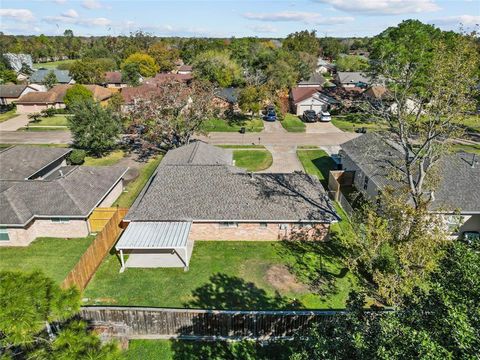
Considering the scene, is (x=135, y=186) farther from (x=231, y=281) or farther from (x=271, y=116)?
(x=271, y=116)

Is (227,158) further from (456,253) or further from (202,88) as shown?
(456,253)

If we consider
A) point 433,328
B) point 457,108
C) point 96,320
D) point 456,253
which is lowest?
point 96,320

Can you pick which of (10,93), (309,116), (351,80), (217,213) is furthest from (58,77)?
(217,213)

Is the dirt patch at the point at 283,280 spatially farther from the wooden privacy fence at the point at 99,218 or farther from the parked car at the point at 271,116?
the parked car at the point at 271,116

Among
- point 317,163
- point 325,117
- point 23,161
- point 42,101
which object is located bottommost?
point 317,163

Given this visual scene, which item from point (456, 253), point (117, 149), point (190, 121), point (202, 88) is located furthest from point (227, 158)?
point (456, 253)

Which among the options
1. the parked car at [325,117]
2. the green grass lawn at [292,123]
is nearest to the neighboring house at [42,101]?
the green grass lawn at [292,123]

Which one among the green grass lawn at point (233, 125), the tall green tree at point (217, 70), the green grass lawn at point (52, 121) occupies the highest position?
the tall green tree at point (217, 70)
